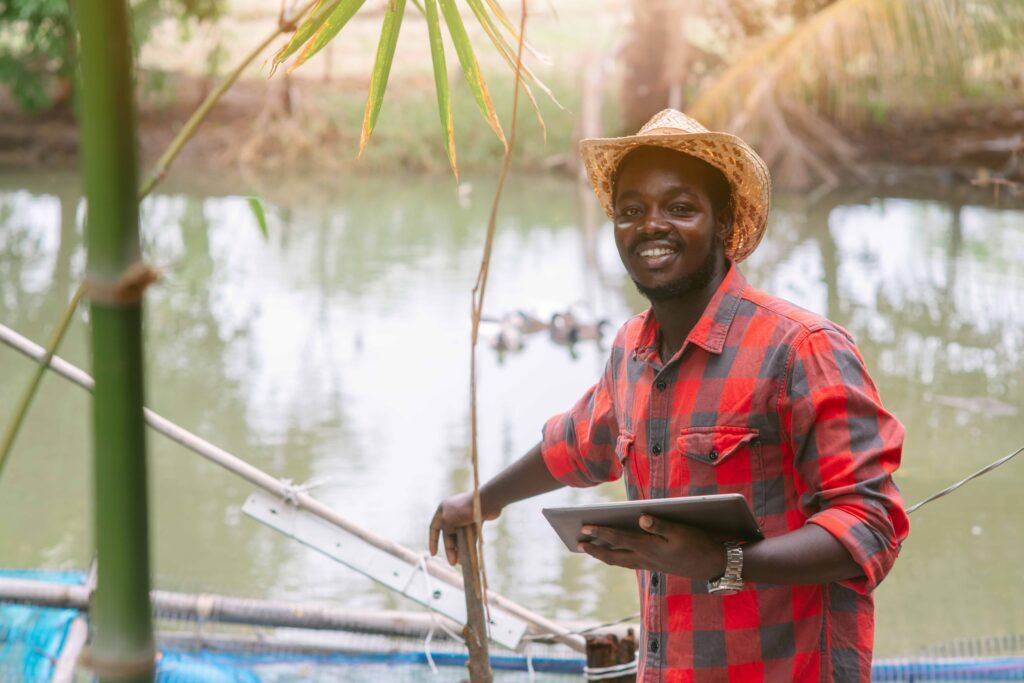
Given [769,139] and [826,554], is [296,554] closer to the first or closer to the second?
[826,554]

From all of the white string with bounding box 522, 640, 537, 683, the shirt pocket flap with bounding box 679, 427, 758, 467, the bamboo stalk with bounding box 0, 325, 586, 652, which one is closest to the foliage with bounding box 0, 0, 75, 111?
the bamboo stalk with bounding box 0, 325, 586, 652

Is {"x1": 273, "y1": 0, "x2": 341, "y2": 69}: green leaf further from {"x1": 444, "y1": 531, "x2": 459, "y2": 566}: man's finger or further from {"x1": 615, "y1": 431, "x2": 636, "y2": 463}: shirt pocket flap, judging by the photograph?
{"x1": 444, "y1": 531, "x2": 459, "y2": 566}: man's finger

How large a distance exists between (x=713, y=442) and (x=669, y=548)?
0.53 feet

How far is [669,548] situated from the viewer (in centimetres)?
117

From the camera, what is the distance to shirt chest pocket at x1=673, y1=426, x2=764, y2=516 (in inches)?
50.1

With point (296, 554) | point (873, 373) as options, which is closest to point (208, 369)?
point (296, 554)

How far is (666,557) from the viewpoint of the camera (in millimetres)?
1172

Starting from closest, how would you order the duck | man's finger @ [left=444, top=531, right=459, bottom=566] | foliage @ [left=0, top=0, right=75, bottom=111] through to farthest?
man's finger @ [left=444, top=531, right=459, bottom=566] → the duck → foliage @ [left=0, top=0, right=75, bottom=111]

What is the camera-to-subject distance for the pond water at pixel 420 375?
345cm

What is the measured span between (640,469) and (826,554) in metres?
0.27

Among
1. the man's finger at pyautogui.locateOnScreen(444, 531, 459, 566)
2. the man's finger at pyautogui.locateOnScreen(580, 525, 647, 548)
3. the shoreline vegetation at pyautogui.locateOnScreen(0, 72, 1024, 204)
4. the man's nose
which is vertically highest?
the shoreline vegetation at pyautogui.locateOnScreen(0, 72, 1024, 204)

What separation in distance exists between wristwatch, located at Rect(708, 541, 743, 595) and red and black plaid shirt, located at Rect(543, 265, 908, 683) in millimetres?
82

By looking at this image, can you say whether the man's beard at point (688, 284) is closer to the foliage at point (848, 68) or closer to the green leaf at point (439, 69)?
the green leaf at point (439, 69)

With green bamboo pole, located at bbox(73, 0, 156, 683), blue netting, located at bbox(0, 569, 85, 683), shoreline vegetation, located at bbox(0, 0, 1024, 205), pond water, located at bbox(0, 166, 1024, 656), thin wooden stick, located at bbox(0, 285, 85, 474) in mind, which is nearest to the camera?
green bamboo pole, located at bbox(73, 0, 156, 683)
